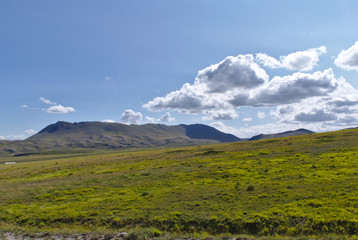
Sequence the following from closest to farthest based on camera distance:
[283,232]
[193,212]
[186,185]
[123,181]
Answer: [283,232] < [193,212] < [186,185] < [123,181]

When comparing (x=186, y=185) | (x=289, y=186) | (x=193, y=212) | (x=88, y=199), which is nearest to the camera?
(x=193, y=212)

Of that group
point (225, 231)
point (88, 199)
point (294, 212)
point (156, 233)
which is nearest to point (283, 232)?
point (294, 212)

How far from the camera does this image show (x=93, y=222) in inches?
917

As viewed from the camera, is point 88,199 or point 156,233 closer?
point 156,233

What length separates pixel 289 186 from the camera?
27.6m

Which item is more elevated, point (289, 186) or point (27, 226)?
point (289, 186)

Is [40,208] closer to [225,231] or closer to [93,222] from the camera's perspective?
[93,222]

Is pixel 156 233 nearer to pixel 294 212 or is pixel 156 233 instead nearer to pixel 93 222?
pixel 93 222

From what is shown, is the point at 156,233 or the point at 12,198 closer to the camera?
the point at 156,233

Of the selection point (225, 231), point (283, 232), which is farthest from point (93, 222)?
point (283, 232)

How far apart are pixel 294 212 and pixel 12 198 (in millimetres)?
38643

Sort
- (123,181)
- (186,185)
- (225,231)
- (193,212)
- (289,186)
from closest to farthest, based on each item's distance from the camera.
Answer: (225,231)
(193,212)
(289,186)
(186,185)
(123,181)

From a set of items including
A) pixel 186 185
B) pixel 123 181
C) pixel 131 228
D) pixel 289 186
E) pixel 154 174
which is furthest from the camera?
pixel 154 174

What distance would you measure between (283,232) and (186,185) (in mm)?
17263
